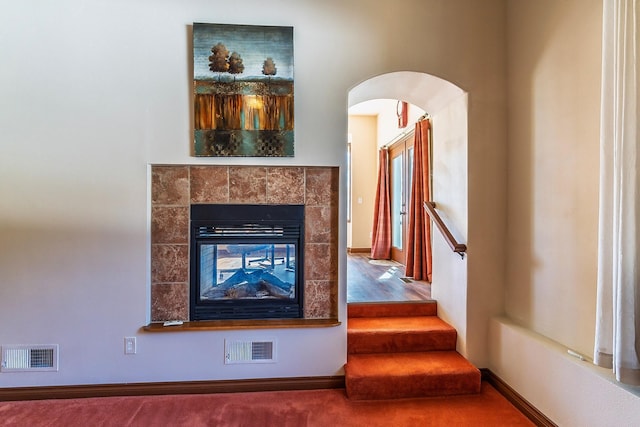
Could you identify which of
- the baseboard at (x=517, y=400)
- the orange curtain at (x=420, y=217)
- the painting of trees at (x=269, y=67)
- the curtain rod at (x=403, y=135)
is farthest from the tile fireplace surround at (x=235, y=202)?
the curtain rod at (x=403, y=135)

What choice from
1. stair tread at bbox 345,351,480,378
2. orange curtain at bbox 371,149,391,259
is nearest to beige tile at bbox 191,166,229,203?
stair tread at bbox 345,351,480,378

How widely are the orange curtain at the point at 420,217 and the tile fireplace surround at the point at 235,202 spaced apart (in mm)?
1665

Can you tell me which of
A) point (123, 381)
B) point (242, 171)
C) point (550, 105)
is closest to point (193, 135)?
point (242, 171)

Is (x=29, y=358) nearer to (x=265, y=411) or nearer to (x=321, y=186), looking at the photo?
(x=265, y=411)

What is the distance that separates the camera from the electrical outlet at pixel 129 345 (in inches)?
90.6

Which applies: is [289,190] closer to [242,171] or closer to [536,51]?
[242,171]

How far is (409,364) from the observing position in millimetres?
2379

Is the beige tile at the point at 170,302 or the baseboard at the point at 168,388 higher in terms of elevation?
the beige tile at the point at 170,302

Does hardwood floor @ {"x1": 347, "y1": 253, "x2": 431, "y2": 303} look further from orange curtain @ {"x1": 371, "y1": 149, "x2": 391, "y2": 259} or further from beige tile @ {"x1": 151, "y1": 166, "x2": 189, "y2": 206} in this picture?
beige tile @ {"x1": 151, "y1": 166, "x2": 189, "y2": 206}

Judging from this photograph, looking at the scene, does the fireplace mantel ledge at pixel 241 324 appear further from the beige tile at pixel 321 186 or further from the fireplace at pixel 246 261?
the beige tile at pixel 321 186

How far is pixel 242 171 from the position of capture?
7.88 ft

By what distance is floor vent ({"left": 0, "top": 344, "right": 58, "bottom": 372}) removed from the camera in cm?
224

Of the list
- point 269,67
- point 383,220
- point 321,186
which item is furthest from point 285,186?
point 383,220

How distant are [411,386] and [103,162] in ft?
8.71
